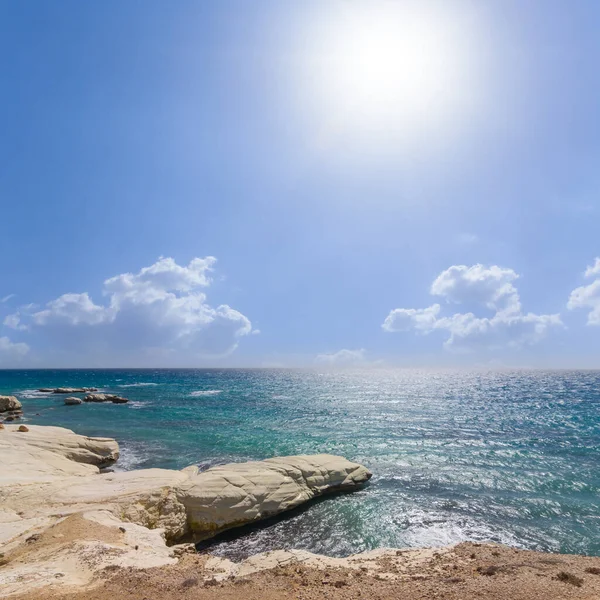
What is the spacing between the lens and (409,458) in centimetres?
2886

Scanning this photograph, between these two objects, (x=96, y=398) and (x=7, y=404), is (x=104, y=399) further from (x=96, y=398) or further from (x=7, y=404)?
(x=7, y=404)

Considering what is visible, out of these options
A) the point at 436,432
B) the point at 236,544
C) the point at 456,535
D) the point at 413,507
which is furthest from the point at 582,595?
the point at 436,432

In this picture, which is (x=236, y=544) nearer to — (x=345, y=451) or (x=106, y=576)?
(x=106, y=576)

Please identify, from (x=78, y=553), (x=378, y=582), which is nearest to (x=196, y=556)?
(x=78, y=553)

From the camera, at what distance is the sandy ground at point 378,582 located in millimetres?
9219

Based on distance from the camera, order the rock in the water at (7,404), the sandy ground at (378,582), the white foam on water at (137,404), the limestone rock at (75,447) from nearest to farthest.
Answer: the sandy ground at (378,582) → the limestone rock at (75,447) → the rock in the water at (7,404) → the white foam on water at (137,404)

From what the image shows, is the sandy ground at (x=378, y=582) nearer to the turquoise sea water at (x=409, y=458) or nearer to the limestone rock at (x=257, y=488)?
the turquoise sea water at (x=409, y=458)

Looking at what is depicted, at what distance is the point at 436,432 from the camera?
39844 millimetres

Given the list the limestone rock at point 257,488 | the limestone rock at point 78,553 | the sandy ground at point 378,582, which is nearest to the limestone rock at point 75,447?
the limestone rock at point 257,488

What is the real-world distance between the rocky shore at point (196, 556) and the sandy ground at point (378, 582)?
31 millimetres

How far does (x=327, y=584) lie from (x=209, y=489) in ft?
30.4

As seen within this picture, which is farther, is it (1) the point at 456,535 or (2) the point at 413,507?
(2) the point at 413,507

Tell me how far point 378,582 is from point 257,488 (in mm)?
9549

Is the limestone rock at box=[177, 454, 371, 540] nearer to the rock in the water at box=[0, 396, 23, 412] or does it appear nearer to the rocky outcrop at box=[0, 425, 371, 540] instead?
the rocky outcrop at box=[0, 425, 371, 540]
